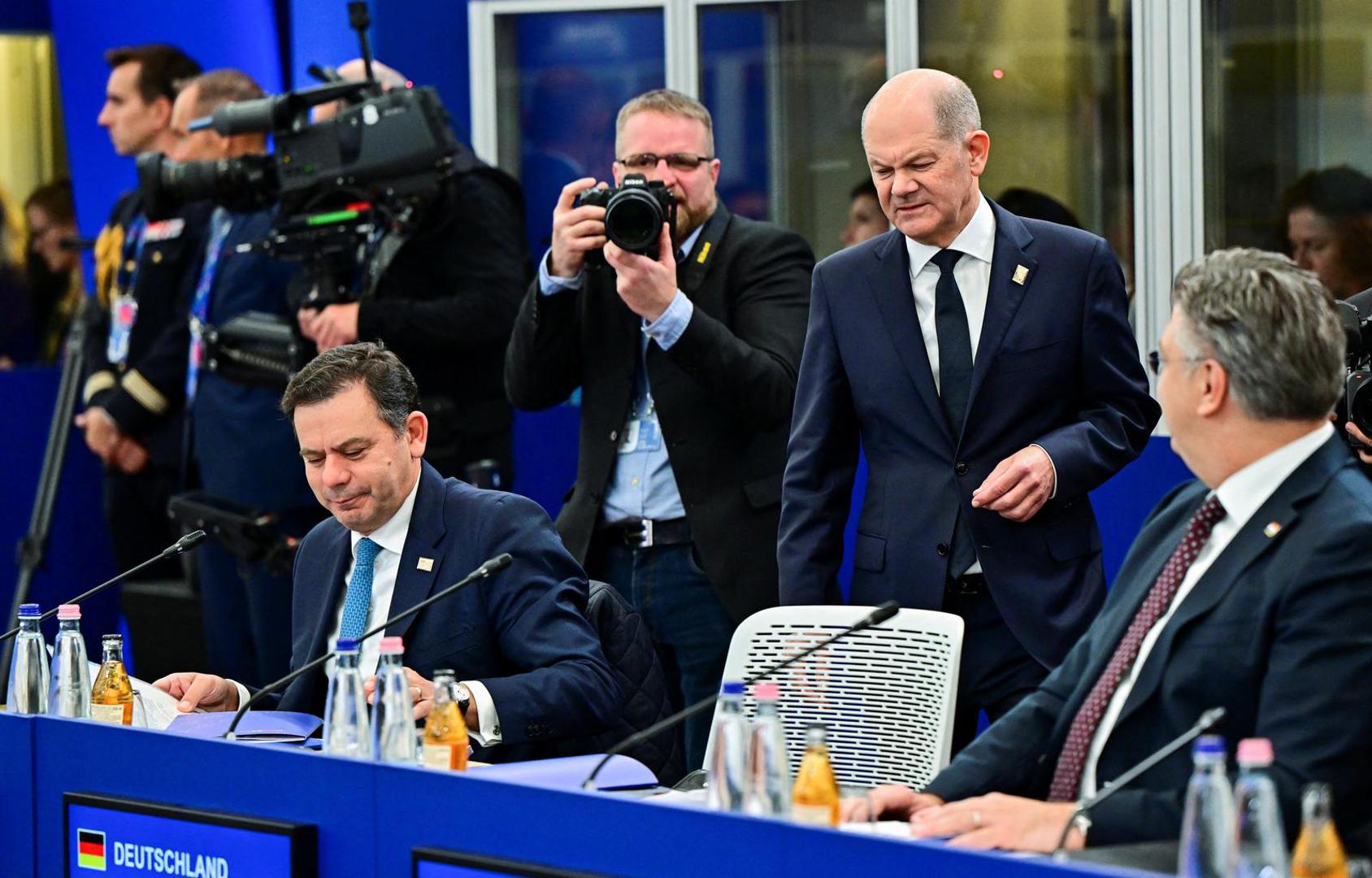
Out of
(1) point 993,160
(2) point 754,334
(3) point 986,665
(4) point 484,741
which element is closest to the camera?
(4) point 484,741

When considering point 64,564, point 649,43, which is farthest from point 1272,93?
point 64,564

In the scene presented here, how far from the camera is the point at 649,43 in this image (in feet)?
18.9

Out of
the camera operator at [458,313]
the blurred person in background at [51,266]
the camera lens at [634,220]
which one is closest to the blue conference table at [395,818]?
the camera lens at [634,220]

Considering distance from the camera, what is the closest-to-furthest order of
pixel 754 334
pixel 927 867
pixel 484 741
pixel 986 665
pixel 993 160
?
pixel 927 867, pixel 484 741, pixel 986 665, pixel 754 334, pixel 993 160

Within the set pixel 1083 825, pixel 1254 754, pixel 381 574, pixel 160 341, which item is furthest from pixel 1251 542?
pixel 160 341

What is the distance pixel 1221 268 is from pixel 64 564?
5838 millimetres

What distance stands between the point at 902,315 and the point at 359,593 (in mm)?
1002

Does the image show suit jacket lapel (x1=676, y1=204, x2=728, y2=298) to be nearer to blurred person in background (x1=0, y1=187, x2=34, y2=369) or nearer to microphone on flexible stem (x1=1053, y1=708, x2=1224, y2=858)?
microphone on flexible stem (x1=1053, y1=708, x2=1224, y2=858)

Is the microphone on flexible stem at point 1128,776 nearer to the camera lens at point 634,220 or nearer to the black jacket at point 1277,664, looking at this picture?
the black jacket at point 1277,664

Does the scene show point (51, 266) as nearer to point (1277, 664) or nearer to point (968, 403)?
point (968, 403)

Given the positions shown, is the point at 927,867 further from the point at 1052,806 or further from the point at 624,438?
the point at 624,438

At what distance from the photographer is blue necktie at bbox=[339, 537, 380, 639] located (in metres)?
3.24

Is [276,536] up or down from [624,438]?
down

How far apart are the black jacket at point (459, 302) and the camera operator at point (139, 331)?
102 cm
